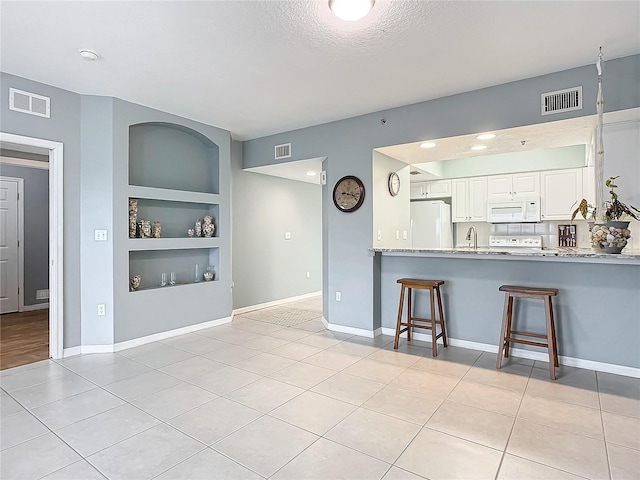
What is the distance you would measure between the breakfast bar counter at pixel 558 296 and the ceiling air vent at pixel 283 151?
187 cm

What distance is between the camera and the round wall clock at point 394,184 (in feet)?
15.1

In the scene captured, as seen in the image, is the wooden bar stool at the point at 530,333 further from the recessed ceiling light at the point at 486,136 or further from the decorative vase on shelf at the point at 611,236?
Result: the recessed ceiling light at the point at 486,136

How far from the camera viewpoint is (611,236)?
2.78 meters

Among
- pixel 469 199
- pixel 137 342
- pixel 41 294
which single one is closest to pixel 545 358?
pixel 469 199

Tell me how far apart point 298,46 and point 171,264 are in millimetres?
3069

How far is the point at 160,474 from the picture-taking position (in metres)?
1.80

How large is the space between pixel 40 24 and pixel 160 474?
9.37ft

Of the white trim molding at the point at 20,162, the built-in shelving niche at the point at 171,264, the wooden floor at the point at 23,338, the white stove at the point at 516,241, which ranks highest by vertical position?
the white trim molding at the point at 20,162

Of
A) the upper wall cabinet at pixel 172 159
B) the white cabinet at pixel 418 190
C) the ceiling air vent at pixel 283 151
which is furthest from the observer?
the white cabinet at pixel 418 190

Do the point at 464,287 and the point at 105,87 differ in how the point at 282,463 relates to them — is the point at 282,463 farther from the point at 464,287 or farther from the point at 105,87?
the point at 105,87

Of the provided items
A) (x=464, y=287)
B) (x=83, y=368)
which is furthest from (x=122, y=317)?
(x=464, y=287)

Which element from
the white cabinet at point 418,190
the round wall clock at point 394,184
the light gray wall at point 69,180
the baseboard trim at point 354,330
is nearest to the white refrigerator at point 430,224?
the white cabinet at point 418,190

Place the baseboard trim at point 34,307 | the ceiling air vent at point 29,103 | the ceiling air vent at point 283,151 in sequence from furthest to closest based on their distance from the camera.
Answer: the baseboard trim at point 34,307, the ceiling air vent at point 283,151, the ceiling air vent at point 29,103

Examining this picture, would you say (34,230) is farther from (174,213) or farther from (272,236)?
(272,236)
